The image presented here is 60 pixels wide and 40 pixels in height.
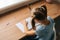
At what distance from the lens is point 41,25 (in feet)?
4.29

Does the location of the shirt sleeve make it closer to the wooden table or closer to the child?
the child

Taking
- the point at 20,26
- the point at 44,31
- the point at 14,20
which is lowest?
the point at 44,31

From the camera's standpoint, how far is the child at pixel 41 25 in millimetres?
1268

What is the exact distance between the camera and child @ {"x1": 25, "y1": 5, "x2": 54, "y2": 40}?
1268mm

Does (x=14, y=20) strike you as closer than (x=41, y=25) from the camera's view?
No

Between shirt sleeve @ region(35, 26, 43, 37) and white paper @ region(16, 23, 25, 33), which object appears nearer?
shirt sleeve @ region(35, 26, 43, 37)

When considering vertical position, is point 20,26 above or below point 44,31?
above

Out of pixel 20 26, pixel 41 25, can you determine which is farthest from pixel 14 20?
pixel 41 25

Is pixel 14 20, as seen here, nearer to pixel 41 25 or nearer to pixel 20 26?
pixel 20 26

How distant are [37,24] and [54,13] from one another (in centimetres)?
41

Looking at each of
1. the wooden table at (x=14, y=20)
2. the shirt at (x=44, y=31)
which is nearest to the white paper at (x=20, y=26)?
the wooden table at (x=14, y=20)

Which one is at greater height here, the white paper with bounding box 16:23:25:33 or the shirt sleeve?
the white paper with bounding box 16:23:25:33

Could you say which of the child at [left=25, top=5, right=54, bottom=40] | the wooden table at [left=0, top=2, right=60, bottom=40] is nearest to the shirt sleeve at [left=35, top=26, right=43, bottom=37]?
the child at [left=25, top=5, right=54, bottom=40]

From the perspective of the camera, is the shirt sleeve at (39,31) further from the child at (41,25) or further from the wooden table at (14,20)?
the wooden table at (14,20)
